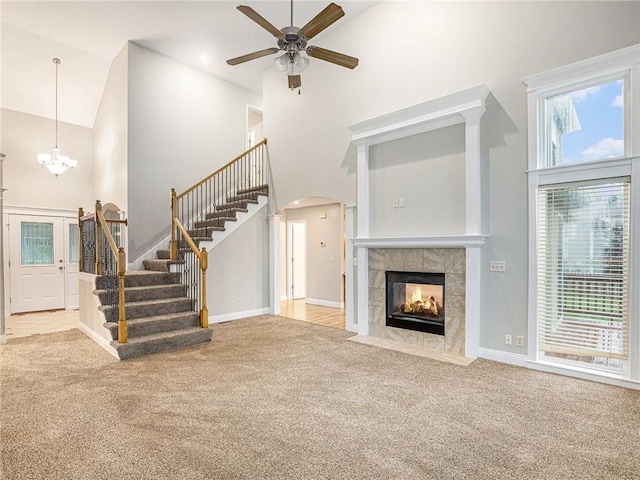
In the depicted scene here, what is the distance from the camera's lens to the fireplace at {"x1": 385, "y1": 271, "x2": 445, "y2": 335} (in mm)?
4676

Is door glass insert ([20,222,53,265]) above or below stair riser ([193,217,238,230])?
below

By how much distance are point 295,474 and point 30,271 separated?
824 centimetres

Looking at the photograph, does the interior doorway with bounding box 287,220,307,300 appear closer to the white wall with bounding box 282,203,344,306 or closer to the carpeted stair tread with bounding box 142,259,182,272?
the white wall with bounding box 282,203,344,306

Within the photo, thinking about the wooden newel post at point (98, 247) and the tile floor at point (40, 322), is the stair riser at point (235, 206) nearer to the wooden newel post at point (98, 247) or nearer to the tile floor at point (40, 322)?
the wooden newel post at point (98, 247)

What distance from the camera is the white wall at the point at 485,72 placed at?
3.68m

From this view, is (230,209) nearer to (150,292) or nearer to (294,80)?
(150,292)

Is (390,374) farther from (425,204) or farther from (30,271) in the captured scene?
(30,271)

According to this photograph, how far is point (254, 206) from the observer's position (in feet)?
22.6

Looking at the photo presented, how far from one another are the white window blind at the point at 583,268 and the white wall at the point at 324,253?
4.65 metres

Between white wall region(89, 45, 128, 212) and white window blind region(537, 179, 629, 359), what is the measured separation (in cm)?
655

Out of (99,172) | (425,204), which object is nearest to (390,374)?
(425,204)

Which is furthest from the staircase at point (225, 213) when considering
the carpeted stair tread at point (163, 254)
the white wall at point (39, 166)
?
the white wall at point (39, 166)

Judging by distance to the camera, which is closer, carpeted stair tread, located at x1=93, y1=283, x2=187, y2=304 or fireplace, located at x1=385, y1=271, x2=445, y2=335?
fireplace, located at x1=385, y1=271, x2=445, y2=335

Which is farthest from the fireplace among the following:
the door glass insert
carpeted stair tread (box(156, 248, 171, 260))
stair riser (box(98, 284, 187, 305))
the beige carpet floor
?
the door glass insert
